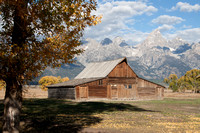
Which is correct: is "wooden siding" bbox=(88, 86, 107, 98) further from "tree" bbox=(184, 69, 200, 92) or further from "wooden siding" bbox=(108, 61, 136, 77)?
"tree" bbox=(184, 69, 200, 92)

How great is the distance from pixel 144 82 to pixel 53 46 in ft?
158

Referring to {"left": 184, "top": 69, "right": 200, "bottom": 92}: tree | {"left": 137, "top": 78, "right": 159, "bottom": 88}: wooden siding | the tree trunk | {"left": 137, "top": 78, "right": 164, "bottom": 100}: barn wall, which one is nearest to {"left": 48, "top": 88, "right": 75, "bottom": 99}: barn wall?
{"left": 137, "top": 78, "right": 164, "bottom": 100}: barn wall

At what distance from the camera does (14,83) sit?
11781mm

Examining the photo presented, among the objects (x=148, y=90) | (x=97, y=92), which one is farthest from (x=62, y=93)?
(x=148, y=90)

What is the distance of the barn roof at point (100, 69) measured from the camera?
5622 centimetres

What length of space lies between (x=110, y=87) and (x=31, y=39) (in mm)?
42368

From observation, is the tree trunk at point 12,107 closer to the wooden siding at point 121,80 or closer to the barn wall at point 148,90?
the wooden siding at point 121,80

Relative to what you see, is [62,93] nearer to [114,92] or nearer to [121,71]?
[114,92]

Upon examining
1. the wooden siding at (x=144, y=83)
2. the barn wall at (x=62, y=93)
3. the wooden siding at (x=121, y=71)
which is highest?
the wooden siding at (x=121, y=71)

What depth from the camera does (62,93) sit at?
54938 mm

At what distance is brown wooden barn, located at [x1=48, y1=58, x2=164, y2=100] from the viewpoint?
51812mm

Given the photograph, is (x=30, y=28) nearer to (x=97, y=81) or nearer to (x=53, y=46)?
(x=53, y=46)

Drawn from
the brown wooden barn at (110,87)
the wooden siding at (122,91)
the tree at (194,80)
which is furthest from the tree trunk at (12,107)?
the tree at (194,80)

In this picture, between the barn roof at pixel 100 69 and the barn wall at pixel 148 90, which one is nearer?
the barn roof at pixel 100 69
